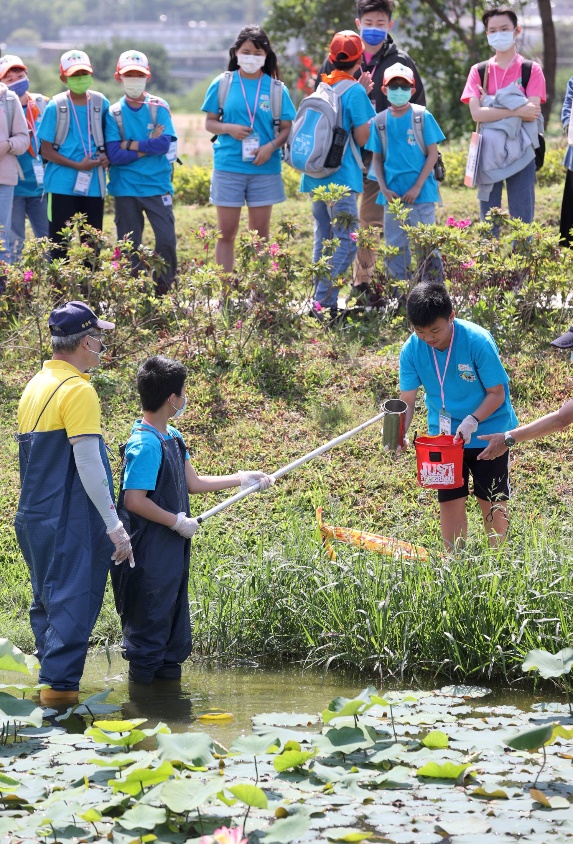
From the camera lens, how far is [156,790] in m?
3.88

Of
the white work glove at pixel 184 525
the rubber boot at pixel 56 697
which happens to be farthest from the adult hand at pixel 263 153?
the rubber boot at pixel 56 697

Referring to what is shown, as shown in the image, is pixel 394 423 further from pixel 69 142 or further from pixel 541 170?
pixel 541 170

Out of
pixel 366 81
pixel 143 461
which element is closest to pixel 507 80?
pixel 366 81

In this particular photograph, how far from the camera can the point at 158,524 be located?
541 centimetres

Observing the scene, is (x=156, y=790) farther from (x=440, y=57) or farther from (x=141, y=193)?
(x=440, y=57)

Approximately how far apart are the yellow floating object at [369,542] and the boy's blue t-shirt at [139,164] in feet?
12.3

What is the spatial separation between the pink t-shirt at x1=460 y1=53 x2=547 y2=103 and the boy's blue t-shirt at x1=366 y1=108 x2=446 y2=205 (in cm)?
50

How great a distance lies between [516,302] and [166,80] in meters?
66.6

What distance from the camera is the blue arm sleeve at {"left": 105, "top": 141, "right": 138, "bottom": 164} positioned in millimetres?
9320

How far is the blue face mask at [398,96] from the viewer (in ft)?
29.6

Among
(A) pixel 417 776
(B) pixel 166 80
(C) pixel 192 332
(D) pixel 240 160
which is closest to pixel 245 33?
(D) pixel 240 160

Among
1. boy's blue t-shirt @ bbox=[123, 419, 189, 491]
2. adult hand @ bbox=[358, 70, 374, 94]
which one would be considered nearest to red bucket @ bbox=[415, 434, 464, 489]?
boy's blue t-shirt @ bbox=[123, 419, 189, 491]

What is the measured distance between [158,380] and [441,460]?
4.59ft

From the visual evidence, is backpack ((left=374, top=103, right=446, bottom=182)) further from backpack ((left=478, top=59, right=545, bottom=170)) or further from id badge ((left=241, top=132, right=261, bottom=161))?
id badge ((left=241, top=132, right=261, bottom=161))
